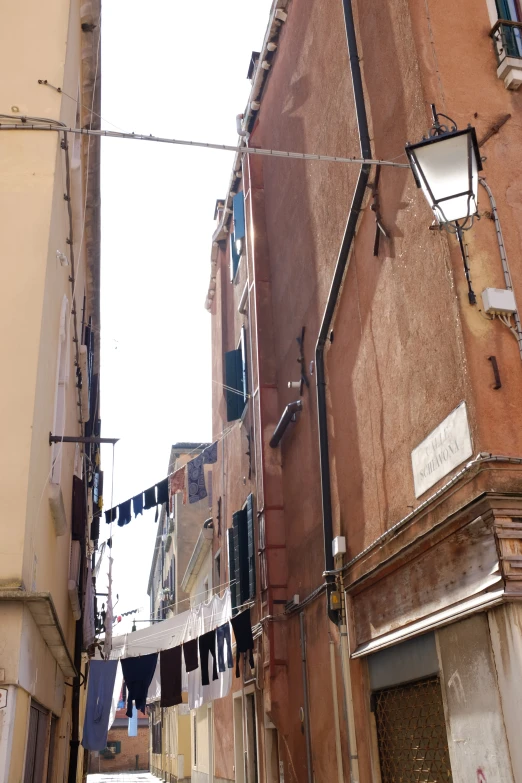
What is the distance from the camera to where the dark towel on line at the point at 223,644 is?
1237 centimetres

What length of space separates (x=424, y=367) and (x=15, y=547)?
3.87m

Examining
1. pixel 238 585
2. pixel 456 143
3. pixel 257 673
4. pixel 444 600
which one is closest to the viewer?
pixel 456 143

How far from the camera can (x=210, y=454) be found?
59.5 feet

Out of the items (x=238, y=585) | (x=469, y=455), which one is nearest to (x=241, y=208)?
(x=238, y=585)

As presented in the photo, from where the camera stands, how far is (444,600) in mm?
6465

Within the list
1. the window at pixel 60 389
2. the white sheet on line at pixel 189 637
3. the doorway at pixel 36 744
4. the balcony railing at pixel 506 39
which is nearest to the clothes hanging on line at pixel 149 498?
the white sheet on line at pixel 189 637

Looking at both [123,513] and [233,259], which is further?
[233,259]

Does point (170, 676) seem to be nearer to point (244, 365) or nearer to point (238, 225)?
point (244, 365)

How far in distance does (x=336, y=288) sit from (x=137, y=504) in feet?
22.7

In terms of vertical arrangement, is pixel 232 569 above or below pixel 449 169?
below

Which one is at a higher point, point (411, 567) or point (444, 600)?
point (411, 567)

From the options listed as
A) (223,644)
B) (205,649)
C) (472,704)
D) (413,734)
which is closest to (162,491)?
(223,644)

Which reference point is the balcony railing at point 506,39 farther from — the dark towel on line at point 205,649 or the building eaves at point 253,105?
the dark towel on line at point 205,649

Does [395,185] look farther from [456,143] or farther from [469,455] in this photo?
[469,455]
